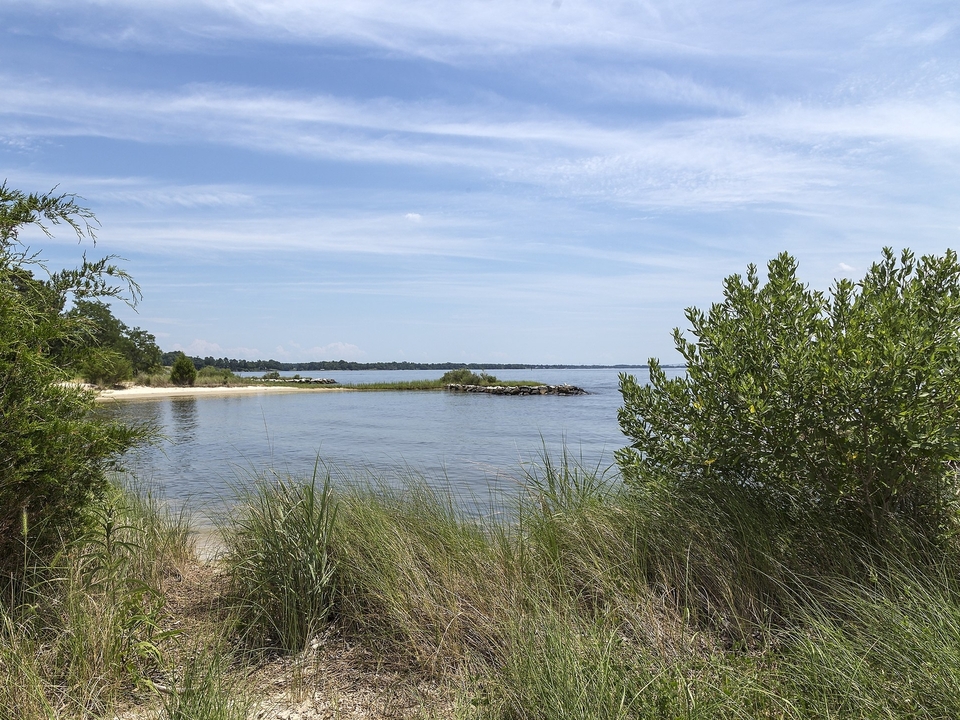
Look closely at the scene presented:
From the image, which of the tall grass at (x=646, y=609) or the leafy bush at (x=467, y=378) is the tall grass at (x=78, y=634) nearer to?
the tall grass at (x=646, y=609)

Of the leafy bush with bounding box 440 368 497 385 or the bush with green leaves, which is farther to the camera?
the leafy bush with bounding box 440 368 497 385

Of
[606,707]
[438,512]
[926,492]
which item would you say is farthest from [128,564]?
[926,492]

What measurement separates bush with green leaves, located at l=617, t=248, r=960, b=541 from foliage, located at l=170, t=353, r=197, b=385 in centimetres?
5469

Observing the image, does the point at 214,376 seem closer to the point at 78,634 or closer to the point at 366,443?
the point at 366,443

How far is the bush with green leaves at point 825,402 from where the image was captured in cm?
384

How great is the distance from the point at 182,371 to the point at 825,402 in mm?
56593

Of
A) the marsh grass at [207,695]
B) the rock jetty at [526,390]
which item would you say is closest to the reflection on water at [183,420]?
the marsh grass at [207,695]

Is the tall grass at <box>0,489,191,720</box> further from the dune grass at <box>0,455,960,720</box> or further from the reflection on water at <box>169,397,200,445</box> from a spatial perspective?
the reflection on water at <box>169,397,200,445</box>

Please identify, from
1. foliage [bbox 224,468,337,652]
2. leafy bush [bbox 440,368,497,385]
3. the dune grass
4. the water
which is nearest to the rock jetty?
leafy bush [bbox 440,368,497,385]

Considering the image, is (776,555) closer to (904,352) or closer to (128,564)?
(904,352)

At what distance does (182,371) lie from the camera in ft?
178

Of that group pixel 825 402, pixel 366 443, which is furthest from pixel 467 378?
pixel 825 402

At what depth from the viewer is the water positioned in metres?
10.9

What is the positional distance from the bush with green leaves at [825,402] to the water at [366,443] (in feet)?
5.14
